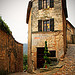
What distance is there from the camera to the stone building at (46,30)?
9320 mm

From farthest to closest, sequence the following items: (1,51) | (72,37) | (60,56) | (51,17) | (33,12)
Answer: (72,37)
(33,12)
(51,17)
(60,56)
(1,51)

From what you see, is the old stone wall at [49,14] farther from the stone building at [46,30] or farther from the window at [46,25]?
the window at [46,25]

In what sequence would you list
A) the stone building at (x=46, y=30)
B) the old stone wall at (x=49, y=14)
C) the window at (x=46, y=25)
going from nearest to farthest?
the stone building at (x=46, y=30) → the old stone wall at (x=49, y=14) → the window at (x=46, y=25)

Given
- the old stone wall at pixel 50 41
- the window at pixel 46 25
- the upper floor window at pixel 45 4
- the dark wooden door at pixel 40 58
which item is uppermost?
the upper floor window at pixel 45 4

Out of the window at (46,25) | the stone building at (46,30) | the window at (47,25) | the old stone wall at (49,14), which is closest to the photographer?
the stone building at (46,30)

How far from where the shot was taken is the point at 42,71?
6.86 metres

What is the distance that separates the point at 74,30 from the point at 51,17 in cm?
1250

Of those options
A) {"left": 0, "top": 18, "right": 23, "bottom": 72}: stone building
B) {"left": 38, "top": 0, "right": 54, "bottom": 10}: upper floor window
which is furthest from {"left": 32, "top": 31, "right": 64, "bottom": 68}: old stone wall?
{"left": 38, "top": 0, "right": 54, "bottom": 10}: upper floor window

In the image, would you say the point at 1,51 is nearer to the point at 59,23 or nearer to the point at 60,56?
the point at 60,56

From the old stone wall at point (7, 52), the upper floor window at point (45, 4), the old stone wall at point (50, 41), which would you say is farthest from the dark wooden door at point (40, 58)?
the upper floor window at point (45, 4)

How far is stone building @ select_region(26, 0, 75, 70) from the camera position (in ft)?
30.6

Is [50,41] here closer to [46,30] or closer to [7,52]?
[46,30]

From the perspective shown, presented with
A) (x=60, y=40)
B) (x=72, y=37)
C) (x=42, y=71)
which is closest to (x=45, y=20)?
(x=60, y=40)

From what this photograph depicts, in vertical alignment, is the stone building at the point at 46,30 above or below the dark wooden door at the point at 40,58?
above
